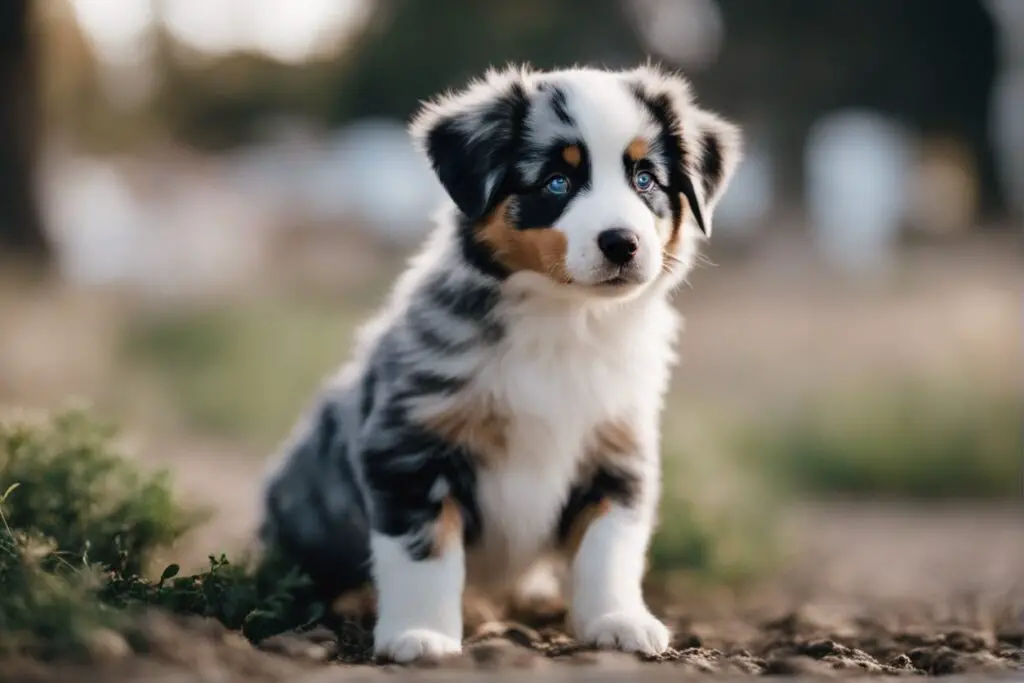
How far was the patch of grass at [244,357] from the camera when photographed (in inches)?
451

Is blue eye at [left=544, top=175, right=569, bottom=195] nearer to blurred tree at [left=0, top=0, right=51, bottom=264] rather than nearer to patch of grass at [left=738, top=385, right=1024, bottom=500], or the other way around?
patch of grass at [left=738, top=385, right=1024, bottom=500]

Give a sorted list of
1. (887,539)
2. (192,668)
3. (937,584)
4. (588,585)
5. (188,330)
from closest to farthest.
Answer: (192,668), (588,585), (937,584), (887,539), (188,330)

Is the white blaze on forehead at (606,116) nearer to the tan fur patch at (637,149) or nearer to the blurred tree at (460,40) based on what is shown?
the tan fur patch at (637,149)

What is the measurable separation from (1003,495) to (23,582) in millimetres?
8557

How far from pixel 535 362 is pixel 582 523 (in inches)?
23.3

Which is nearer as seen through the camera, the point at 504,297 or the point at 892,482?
the point at 504,297

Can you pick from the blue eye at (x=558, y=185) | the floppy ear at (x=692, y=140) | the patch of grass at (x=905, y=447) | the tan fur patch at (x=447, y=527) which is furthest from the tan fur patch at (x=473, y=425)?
the patch of grass at (x=905, y=447)

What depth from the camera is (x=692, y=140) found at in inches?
168

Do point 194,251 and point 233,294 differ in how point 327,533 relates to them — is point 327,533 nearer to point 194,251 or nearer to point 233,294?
point 233,294

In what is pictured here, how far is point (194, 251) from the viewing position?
18203 millimetres

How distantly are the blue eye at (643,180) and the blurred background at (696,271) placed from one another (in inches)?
22.6

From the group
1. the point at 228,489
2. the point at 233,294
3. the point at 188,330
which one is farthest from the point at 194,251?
the point at 228,489

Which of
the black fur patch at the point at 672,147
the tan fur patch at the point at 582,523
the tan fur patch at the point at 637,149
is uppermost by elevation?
the black fur patch at the point at 672,147

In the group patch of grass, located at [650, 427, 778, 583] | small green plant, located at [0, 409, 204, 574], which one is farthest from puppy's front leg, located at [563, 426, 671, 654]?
patch of grass, located at [650, 427, 778, 583]
